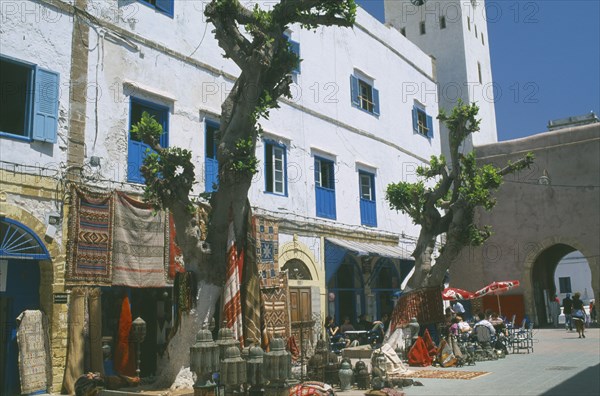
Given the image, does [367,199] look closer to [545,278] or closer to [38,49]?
[38,49]

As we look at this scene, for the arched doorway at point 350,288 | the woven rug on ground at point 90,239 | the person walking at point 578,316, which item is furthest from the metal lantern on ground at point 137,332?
the person walking at point 578,316

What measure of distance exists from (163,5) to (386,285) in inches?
508

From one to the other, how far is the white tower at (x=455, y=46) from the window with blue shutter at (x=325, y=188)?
15158mm

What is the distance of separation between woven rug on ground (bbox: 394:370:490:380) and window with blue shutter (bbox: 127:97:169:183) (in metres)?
6.70

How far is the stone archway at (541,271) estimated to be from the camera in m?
24.0

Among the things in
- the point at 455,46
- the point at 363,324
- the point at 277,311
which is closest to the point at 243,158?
the point at 277,311

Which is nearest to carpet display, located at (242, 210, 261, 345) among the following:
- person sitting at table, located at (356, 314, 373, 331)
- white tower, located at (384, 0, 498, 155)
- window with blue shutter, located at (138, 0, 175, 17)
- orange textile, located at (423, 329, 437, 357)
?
orange textile, located at (423, 329, 437, 357)

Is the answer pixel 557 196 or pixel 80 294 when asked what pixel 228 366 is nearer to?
pixel 80 294

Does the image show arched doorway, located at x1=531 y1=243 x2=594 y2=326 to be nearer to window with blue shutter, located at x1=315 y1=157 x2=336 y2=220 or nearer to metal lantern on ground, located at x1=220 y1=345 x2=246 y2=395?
window with blue shutter, located at x1=315 y1=157 x2=336 y2=220

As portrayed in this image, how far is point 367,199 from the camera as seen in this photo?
66.6 feet

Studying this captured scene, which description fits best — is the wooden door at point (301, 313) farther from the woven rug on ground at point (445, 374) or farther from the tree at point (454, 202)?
the woven rug on ground at point (445, 374)

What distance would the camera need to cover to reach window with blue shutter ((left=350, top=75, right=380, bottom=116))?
66.7 ft

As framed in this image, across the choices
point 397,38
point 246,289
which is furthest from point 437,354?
point 397,38

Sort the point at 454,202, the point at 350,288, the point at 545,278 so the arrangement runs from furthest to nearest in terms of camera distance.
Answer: the point at 545,278
the point at 350,288
the point at 454,202
